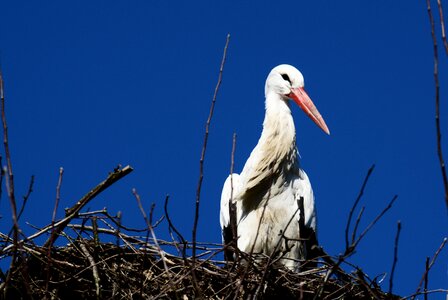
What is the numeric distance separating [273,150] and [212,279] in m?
1.42

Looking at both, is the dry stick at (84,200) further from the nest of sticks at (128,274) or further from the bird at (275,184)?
the bird at (275,184)

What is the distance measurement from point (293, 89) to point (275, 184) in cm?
68

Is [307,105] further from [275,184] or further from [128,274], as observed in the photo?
[128,274]

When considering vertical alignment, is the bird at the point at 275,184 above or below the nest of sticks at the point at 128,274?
above

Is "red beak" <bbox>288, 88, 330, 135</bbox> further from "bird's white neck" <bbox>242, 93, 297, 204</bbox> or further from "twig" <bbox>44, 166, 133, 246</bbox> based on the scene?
"twig" <bbox>44, 166, 133, 246</bbox>

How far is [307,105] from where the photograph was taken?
5.12 metres

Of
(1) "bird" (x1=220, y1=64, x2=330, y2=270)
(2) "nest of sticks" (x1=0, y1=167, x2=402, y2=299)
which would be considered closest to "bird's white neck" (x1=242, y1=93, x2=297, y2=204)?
(1) "bird" (x1=220, y1=64, x2=330, y2=270)

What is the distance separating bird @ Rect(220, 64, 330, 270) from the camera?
4.68 meters

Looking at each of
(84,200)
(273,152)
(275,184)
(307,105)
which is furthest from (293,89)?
(84,200)

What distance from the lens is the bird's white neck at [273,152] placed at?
483 centimetres

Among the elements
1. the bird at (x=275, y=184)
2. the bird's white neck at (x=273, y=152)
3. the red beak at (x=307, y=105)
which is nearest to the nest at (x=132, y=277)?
the bird at (x=275, y=184)

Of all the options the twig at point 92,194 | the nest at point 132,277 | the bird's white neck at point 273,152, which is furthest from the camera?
the bird's white neck at point 273,152

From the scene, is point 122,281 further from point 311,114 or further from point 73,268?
point 311,114

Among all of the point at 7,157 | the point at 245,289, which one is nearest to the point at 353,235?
the point at 7,157
